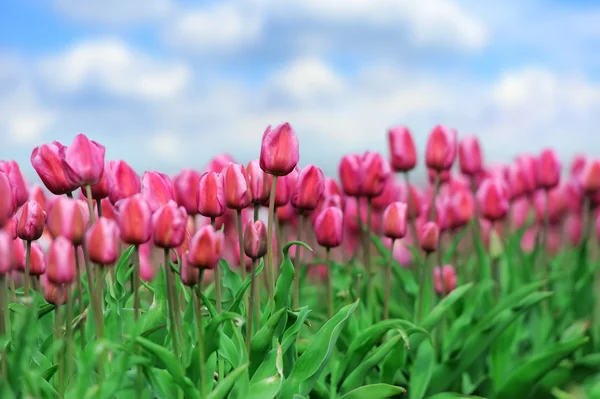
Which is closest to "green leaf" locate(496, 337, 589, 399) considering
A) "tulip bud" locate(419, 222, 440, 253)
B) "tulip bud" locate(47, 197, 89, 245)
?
"tulip bud" locate(419, 222, 440, 253)

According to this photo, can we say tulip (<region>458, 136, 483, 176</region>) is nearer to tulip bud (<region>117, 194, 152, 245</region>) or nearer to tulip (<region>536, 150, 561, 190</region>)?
tulip (<region>536, 150, 561, 190</region>)

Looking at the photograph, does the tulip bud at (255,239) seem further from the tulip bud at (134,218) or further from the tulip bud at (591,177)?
the tulip bud at (591,177)

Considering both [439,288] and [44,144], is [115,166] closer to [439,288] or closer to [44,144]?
[44,144]

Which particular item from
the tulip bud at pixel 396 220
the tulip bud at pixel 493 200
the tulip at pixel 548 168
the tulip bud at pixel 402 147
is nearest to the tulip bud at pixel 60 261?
the tulip bud at pixel 396 220

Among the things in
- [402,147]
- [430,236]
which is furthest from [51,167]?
[402,147]

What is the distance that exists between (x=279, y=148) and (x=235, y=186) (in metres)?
0.19

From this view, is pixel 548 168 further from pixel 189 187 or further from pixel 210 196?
pixel 210 196

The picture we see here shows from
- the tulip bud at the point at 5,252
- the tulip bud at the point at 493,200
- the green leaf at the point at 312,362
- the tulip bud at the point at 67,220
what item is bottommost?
the green leaf at the point at 312,362

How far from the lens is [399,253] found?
4.99 metres

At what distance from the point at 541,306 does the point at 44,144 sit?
123 inches

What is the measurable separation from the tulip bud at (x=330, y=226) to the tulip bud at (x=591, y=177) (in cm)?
237

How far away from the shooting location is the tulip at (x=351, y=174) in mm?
3406

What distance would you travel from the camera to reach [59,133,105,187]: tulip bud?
226 cm

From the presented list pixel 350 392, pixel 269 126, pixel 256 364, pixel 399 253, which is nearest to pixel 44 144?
pixel 269 126
